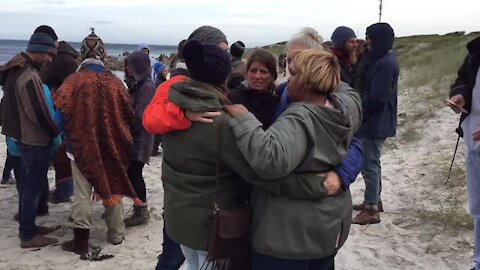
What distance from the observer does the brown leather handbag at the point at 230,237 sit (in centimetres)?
237

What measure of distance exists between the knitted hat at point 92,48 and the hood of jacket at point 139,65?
1.51 feet

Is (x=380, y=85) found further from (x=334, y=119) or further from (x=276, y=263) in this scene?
(x=276, y=263)

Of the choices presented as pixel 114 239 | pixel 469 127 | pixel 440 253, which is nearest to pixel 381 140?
pixel 440 253

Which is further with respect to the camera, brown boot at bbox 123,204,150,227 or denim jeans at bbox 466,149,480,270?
brown boot at bbox 123,204,150,227

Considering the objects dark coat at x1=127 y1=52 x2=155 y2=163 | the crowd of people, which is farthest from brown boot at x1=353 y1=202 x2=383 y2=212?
dark coat at x1=127 y1=52 x2=155 y2=163

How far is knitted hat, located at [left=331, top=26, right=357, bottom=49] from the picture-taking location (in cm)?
480

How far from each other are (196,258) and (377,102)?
2.94m

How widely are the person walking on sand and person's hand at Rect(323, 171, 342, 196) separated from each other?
8.38 ft

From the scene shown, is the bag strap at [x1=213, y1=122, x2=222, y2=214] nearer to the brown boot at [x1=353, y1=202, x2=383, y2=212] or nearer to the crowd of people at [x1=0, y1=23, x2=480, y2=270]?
the crowd of people at [x1=0, y1=23, x2=480, y2=270]

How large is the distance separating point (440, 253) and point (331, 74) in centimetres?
293

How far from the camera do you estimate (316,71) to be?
2.26 m

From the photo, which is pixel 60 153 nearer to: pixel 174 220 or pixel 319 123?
pixel 174 220

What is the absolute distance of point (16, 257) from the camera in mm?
4523

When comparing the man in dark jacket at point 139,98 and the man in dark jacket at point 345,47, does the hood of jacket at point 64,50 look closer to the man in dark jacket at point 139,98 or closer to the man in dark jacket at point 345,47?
the man in dark jacket at point 139,98
